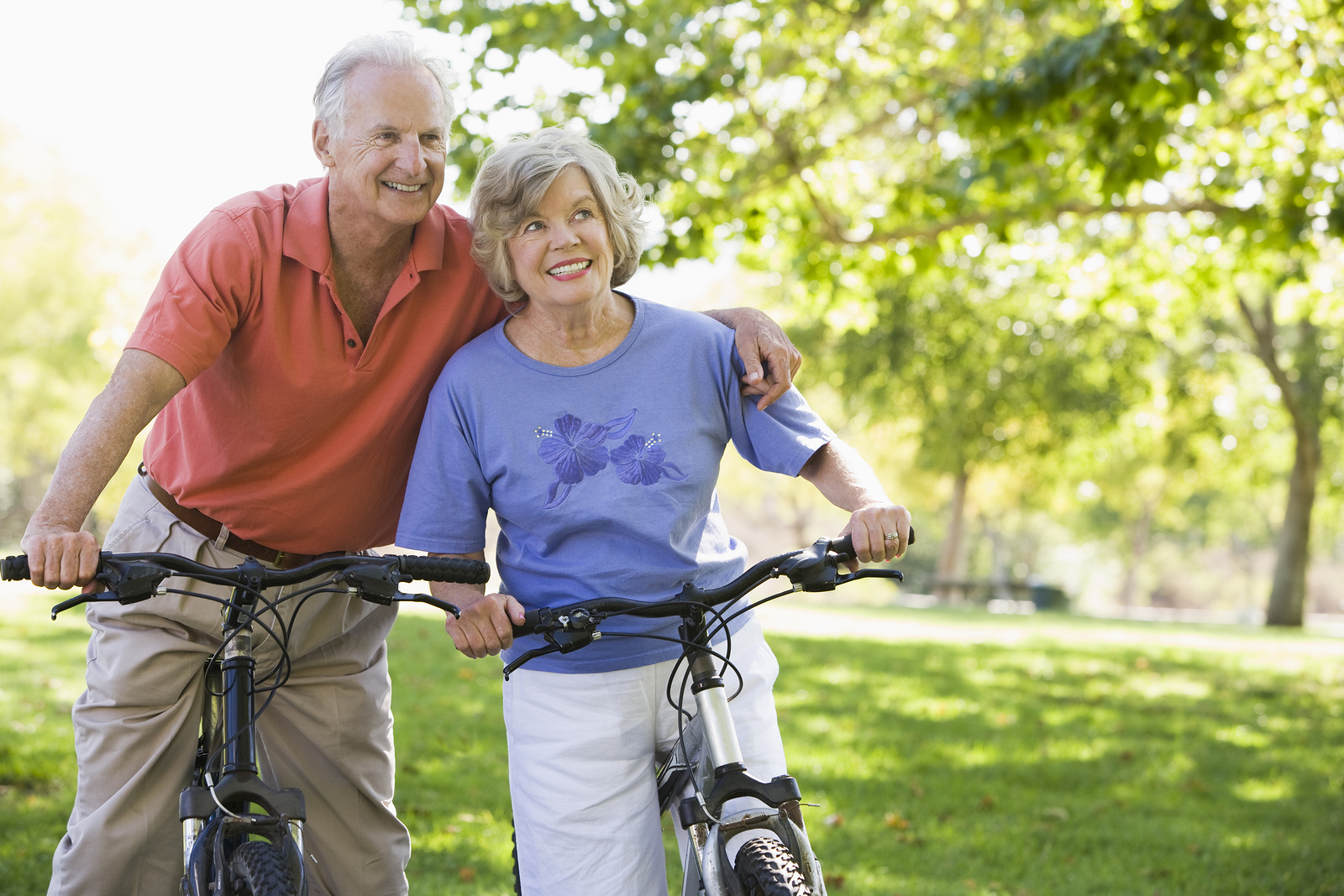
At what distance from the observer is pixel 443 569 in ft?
8.04

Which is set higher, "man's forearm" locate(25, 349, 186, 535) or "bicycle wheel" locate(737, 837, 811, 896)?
"man's forearm" locate(25, 349, 186, 535)

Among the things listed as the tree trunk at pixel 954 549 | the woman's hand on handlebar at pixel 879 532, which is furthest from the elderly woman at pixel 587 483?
the tree trunk at pixel 954 549

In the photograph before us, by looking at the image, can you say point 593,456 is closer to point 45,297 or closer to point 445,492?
point 445,492

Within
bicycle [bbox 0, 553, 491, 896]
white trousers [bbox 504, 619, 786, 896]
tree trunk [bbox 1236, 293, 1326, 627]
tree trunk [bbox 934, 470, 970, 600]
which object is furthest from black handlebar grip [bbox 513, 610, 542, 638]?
tree trunk [bbox 934, 470, 970, 600]

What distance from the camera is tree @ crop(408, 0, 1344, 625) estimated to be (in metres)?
7.39

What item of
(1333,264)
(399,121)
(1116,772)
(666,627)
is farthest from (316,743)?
(1333,264)

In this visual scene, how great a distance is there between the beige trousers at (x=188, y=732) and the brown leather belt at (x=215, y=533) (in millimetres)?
23

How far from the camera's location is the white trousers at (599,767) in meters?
2.72

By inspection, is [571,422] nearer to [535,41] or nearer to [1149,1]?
[1149,1]

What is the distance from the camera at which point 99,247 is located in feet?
101

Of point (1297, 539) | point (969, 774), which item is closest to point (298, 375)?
point (969, 774)

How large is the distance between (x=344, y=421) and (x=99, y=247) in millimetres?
31567

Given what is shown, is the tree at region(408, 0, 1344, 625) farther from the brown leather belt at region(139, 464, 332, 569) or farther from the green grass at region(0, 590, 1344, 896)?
the brown leather belt at region(139, 464, 332, 569)

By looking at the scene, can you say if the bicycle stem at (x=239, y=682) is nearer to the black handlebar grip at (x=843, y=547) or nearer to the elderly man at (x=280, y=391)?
the elderly man at (x=280, y=391)
